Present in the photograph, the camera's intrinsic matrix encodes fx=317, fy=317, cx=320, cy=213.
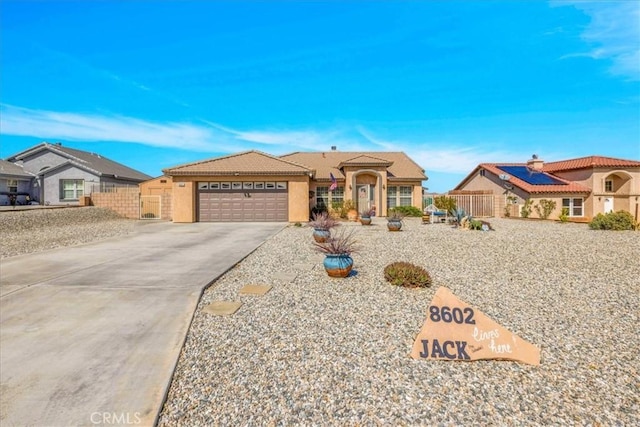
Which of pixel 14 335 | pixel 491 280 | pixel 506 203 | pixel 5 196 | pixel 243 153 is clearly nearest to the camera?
pixel 14 335

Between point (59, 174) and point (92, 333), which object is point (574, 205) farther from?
point (59, 174)

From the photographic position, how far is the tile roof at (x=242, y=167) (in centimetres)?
2047

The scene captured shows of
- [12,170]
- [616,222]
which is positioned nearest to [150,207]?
[12,170]

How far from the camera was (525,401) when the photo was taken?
9.97 ft

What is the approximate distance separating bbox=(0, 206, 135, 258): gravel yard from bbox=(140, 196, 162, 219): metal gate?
1741 mm

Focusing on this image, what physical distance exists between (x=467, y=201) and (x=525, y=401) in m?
23.9

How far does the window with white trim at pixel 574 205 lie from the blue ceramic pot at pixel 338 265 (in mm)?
23255

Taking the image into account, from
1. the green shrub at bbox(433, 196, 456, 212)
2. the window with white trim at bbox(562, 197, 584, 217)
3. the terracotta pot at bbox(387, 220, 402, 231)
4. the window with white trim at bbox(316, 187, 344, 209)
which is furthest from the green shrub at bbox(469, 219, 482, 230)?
the window with white trim at bbox(562, 197, 584, 217)

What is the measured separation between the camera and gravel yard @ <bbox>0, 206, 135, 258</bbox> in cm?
1124

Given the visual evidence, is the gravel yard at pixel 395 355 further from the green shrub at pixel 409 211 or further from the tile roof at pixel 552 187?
the tile roof at pixel 552 187

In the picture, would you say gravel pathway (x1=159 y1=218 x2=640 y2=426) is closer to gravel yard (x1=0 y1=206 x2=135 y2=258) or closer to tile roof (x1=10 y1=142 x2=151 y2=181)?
gravel yard (x1=0 y1=206 x2=135 y2=258)

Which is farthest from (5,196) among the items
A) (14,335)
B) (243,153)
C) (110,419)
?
(110,419)

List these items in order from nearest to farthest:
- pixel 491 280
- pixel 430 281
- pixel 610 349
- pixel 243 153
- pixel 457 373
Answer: pixel 457 373
pixel 610 349
pixel 430 281
pixel 491 280
pixel 243 153

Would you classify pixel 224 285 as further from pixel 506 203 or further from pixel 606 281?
pixel 506 203
